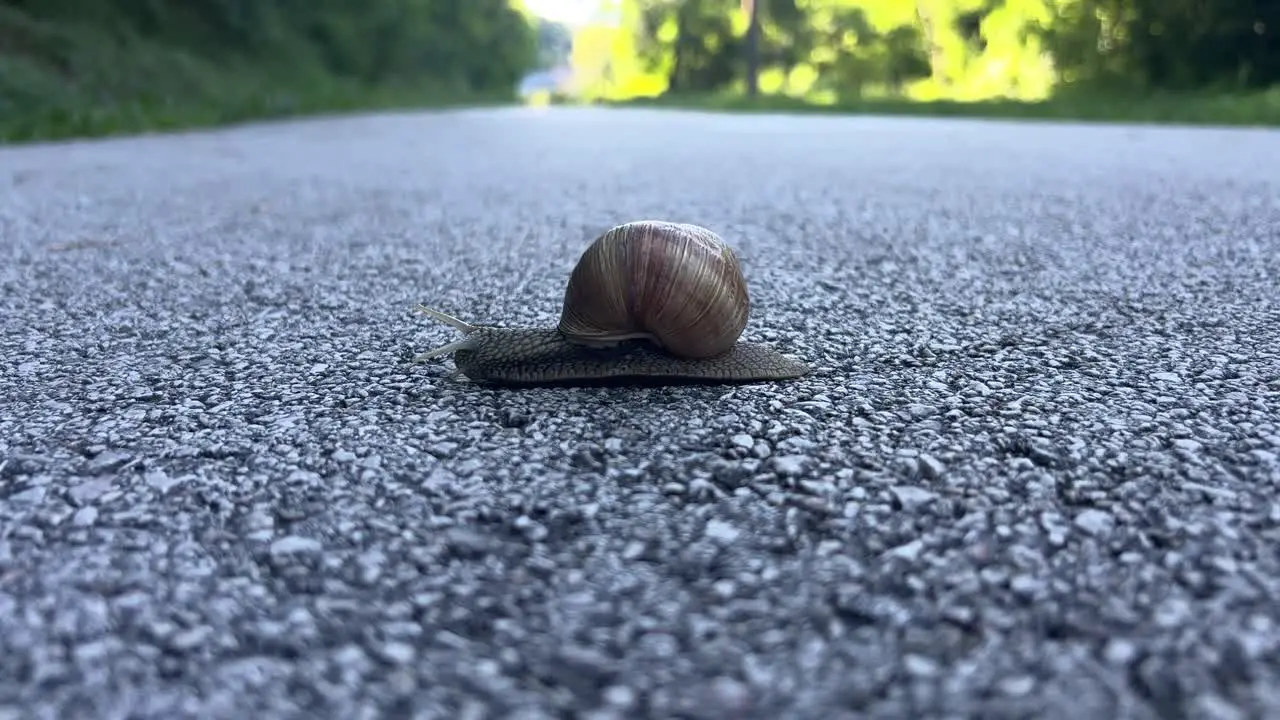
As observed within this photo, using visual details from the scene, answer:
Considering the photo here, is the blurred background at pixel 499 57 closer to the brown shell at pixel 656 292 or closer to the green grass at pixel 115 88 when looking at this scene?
the green grass at pixel 115 88

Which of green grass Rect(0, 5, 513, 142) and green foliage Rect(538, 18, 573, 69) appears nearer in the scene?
green grass Rect(0, 5, 513, 142)

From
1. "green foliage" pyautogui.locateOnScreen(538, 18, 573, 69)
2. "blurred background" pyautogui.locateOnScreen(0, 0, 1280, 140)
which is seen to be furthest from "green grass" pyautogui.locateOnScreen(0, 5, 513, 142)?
"green foliage" pyautogui.locateOnScreen(538, 18, 573, 69)

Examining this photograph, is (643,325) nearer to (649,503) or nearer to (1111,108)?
(649,503)

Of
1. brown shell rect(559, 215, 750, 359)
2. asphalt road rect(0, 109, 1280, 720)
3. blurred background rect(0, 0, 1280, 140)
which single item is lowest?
asphalt road rect(0, 109, 1280, 720)

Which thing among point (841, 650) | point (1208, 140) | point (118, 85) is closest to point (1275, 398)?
point (841, 650)

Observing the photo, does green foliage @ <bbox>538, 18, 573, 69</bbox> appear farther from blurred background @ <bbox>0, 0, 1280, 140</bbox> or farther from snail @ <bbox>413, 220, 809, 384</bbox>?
snail @ <bbox>413, 220, 809, 384</bbox>

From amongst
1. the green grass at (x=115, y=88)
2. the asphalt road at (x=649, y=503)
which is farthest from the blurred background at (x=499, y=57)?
the asphalt road at (x=649, y=503)

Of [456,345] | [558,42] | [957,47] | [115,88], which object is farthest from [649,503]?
[558,42]
